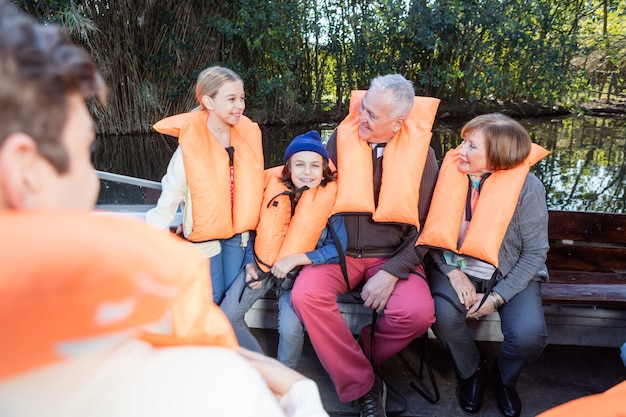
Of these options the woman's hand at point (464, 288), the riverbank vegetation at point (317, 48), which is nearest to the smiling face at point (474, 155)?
the woman's hand at point (464, 288)

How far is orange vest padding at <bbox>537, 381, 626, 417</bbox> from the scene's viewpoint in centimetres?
75

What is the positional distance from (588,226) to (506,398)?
3.88ft

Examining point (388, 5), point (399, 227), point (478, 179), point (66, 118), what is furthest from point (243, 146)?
point (388, 5)

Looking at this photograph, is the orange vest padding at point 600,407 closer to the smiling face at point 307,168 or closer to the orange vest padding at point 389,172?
the orange vest padding at point 389,172

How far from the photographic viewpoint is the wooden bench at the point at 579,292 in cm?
220

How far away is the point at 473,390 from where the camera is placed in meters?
2.04

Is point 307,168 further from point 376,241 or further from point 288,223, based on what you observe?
point 376,241

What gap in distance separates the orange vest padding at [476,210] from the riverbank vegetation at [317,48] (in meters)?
7.21

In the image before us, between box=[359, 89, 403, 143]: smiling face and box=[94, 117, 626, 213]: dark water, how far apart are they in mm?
3367

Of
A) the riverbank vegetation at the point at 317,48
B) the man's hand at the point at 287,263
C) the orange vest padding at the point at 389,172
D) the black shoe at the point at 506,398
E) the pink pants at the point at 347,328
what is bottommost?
the black shoe at the point at 506,398

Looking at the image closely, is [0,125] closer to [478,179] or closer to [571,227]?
[478,179]

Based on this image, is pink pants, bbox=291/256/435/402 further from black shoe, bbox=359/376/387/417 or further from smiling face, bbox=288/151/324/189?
smiling face, bbox=288/151/324/189

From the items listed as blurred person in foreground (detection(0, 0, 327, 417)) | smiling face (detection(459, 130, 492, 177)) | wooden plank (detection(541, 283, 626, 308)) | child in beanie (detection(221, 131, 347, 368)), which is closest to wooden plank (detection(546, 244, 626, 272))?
wooden plank (detection(541, 283, 626, 308))

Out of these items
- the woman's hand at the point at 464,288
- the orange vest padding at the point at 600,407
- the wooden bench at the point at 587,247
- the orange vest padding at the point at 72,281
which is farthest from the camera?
the wooden bench at the point at 587,247
